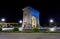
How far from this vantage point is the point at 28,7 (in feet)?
71.6

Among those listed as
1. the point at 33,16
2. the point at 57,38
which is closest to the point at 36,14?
the point at 33,16

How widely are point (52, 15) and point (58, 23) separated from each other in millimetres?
3113

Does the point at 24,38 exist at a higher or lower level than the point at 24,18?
lower

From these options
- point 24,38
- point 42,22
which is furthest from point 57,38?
point 42,22

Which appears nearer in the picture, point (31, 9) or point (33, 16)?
point (31, 9)

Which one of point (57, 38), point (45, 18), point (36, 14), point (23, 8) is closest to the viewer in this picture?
point (57, 38)

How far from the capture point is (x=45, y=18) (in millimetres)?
23203

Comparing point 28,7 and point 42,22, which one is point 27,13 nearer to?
point 28,7

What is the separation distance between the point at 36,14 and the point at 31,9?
2430mm

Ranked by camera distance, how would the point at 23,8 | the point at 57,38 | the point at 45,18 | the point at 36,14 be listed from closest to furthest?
the point at 57,38
the point at 23,8
the point at 45,18
the point at 36,14

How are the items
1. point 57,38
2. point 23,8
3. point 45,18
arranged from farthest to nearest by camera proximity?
point 45,18
point 23,8
point 57,38

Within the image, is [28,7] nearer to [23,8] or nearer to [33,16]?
[23,8]

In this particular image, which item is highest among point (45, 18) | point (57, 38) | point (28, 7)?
point (28, 7)

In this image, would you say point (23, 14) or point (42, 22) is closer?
point (23, 14)
